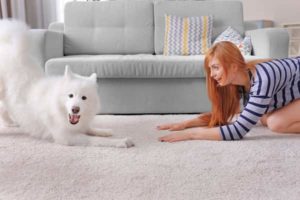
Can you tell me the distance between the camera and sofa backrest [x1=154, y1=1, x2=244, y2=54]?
3.13m

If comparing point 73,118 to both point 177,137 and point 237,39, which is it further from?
point 237,39

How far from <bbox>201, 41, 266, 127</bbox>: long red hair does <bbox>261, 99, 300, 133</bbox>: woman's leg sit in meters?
0.22

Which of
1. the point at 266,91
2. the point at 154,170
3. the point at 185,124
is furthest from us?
the point at 185,124

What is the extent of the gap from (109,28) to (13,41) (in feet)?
4.19

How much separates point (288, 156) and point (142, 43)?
185 cm

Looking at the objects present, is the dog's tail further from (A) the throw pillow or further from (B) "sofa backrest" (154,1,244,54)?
(A) the throw pillow

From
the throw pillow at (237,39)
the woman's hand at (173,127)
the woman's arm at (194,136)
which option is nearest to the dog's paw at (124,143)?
the woman's arm at (194,136)

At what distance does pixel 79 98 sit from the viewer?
169cm

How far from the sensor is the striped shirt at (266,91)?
5.48 ft

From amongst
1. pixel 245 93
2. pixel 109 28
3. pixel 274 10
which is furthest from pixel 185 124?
pixel 274 10

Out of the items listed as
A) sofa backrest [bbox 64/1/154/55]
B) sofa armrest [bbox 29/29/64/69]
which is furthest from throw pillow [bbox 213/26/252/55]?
sofa armrest [bbox 29/29/64/69]

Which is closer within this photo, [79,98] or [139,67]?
[79,98]

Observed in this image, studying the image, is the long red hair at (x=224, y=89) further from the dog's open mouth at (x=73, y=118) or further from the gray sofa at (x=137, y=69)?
the dog's open mouth at (x=73, y=118)

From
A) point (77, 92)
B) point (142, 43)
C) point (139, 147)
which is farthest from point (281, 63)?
point (142, 43)
